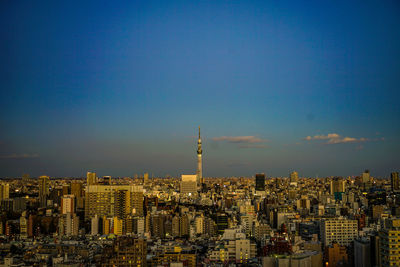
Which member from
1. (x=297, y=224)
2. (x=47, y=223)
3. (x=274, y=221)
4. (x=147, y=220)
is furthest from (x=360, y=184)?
(x=47, y=223)

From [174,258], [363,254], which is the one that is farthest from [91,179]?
[363,254]

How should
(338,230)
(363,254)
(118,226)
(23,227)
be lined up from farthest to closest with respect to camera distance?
(118,226) → (23,227) → (338,230) → (363,254)

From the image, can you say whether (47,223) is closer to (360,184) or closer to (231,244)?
(231,244)

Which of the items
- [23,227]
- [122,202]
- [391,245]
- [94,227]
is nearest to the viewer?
[391,245]

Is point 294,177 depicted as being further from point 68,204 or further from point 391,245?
point 391,245

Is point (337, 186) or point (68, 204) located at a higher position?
point (337, 186)
